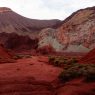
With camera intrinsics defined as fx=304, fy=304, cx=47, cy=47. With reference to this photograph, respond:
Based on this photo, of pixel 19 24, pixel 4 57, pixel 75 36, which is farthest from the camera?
pixel 19 24

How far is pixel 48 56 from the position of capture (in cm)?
3972

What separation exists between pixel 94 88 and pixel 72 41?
48.5 metres

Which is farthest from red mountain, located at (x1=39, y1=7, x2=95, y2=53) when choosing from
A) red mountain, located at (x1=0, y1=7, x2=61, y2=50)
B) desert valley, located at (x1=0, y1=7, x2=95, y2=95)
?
red mountain, located at (x1=0, y1=7, x2=61, y2=50)

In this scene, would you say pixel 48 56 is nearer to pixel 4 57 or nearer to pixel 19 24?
pixel 4 57

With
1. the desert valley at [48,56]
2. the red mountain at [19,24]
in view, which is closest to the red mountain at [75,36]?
the desert valley at [48,56]

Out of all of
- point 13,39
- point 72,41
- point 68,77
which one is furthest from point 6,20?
point 68,77

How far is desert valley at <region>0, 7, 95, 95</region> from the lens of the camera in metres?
11.7

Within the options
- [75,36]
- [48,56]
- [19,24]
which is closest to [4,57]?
[48,56]

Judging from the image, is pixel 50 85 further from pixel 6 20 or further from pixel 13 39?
pixel 6 20

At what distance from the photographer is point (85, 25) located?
192 ft

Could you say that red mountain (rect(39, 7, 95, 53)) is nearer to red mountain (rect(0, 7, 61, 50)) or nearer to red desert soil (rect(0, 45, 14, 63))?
red desert soil (rect(0, 45, 14, 63))

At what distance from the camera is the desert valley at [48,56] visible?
11664mm

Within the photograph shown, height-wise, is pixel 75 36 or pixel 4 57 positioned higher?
pixel 4 57

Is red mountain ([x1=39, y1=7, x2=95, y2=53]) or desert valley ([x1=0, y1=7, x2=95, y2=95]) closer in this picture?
desert valley ([x1=0, y1=7, x2=95, y2=95])
